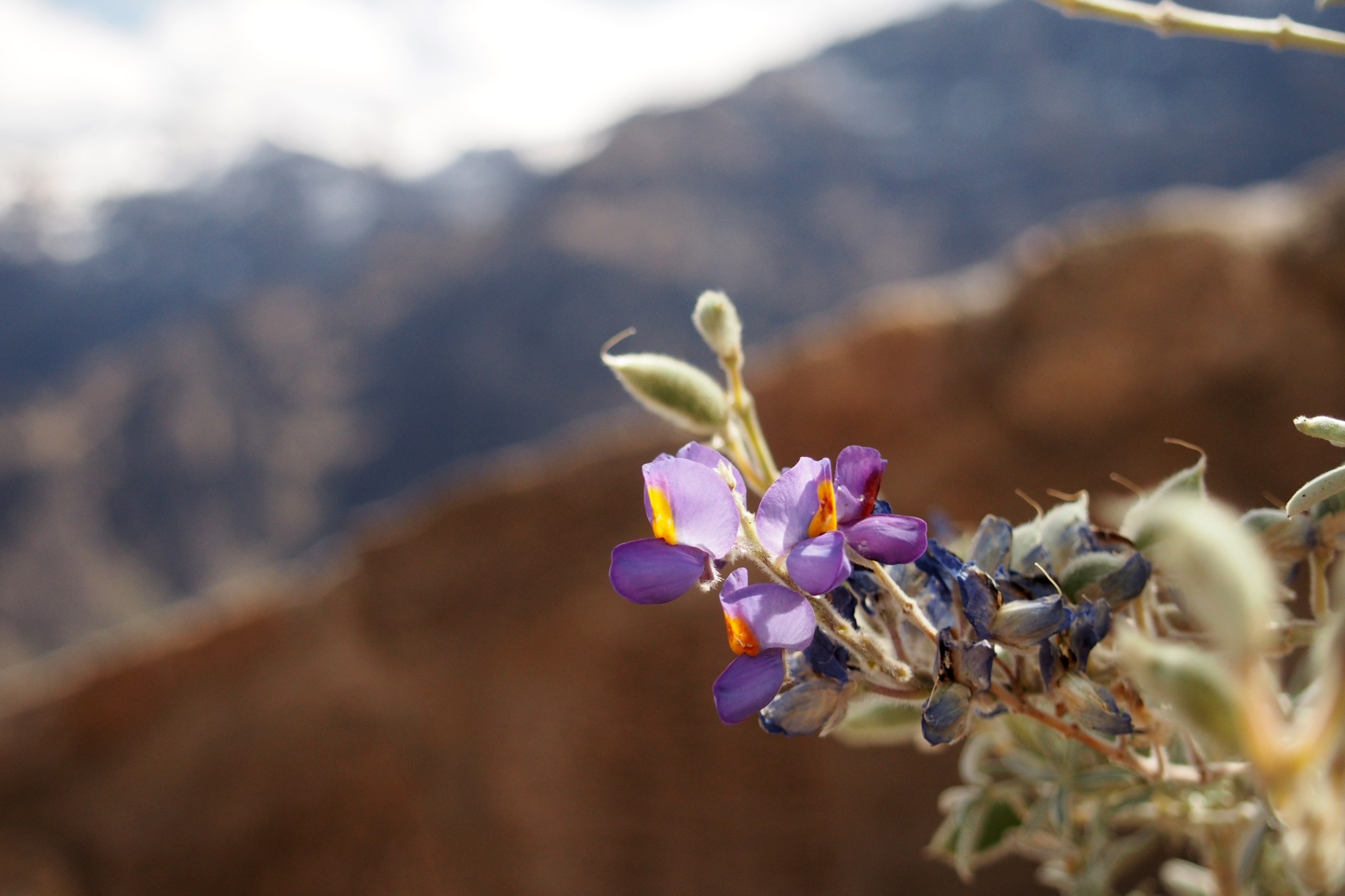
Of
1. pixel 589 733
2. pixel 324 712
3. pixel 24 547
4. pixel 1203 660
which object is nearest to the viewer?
pixel 1203 660

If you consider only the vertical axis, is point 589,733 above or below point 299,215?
below

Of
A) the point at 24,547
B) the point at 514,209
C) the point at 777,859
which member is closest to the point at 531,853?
the point at 777,859

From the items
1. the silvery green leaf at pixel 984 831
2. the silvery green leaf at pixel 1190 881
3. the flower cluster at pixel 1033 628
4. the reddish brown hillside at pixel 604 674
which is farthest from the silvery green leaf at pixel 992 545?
the reddish brown hillside at pixel 604 674

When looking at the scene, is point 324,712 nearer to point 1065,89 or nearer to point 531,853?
point 531,853

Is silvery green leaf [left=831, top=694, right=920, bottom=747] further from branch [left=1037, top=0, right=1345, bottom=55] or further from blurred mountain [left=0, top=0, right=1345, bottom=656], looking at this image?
blurred mountain [left=0, top=0, right=1345, bottom=656]

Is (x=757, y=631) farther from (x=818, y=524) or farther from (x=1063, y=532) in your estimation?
(x=1063, y=532)

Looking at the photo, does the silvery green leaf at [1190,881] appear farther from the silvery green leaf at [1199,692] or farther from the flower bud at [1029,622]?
the silvery green leaf at [1199,692]

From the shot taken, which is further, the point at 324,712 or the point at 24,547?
the point at 24,547

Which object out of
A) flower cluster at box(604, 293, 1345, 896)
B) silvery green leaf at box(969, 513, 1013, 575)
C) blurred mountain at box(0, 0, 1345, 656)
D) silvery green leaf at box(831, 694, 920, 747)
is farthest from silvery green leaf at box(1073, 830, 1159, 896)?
blurred mountain at box(0, 0, 1345, 656)
